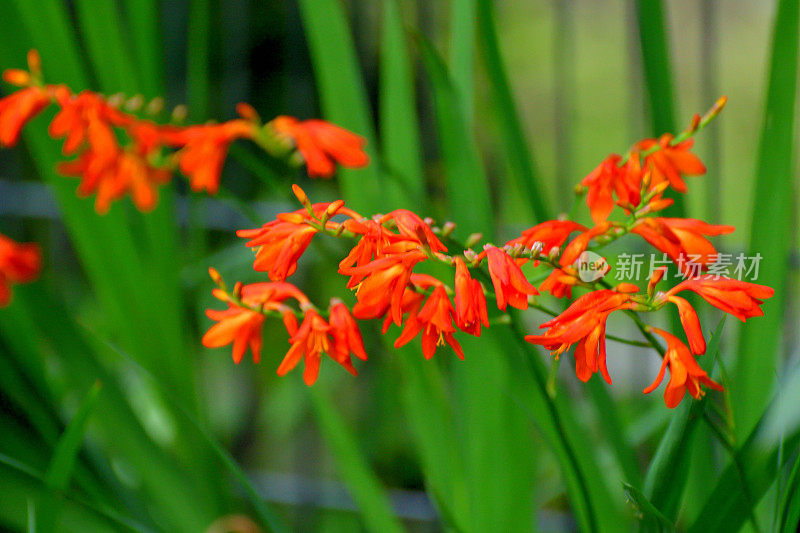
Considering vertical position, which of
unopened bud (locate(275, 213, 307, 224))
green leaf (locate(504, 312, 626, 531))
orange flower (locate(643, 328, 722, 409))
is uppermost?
unopened bud (locate(275, 213, 307, 224))

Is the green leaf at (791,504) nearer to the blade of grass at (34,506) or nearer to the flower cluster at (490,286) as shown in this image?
the flower cluster at (490,286)

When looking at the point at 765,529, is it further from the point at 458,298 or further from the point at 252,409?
the point at 252,409

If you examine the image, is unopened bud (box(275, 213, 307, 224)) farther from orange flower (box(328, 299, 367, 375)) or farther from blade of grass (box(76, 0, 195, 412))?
blade of grass (box(76, 0, 195, 412))

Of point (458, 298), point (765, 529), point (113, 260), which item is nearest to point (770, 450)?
point (765, 529)

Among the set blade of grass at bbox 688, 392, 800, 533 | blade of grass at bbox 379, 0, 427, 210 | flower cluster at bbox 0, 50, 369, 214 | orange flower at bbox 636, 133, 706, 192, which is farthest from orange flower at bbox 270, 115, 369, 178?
blade of grass at bbox 688, 392, 800, 533

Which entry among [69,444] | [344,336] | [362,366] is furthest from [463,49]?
[362,366]
